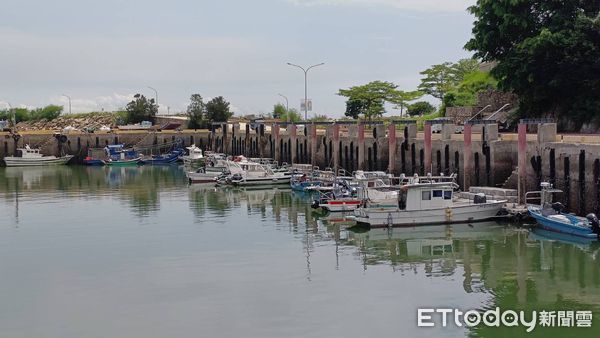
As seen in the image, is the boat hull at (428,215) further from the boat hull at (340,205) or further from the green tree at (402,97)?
the green tree at (402,97)

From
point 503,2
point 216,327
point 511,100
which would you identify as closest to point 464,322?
point 216,327

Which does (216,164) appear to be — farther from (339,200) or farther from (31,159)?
(339,200)

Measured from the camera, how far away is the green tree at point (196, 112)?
516ft

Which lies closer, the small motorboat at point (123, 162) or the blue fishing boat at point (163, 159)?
the small motorboat at point (123, 162)

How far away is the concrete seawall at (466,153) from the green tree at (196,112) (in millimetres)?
44000

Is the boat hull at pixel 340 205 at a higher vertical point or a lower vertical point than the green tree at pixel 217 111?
lower

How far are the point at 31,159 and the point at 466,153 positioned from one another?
89408mm

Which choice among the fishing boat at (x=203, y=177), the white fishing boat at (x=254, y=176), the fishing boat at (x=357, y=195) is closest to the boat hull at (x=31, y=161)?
the fishing boat at (x=203, y=177)

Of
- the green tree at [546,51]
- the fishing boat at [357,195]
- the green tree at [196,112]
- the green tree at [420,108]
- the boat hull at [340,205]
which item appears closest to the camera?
the fishing boat at [357,195]

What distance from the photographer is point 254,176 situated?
84938 mm

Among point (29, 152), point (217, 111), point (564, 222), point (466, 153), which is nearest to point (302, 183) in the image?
point (466, 153)

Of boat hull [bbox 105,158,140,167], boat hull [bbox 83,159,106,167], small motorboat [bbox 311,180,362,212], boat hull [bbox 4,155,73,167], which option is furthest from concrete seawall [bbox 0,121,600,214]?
boat hull [bbox 4,155,73,167]

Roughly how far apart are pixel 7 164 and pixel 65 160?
8.85m

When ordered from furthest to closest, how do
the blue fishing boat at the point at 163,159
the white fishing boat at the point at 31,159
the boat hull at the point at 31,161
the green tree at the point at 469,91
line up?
the blue fishing boat at the point at 163,159 → the white fishing boat at the point at 31,159 → the boat hull at the point at 31,161 → the green tree at the point at 469,91
